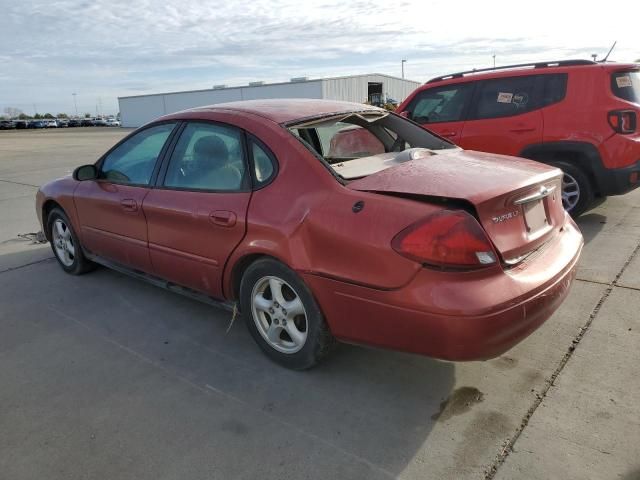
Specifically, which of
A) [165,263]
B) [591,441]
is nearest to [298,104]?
[165,263]

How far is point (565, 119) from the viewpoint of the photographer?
560 cm

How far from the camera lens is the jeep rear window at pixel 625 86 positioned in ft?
17.6

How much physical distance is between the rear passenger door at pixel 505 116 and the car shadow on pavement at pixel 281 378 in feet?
12.3

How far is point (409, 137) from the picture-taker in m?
3.85

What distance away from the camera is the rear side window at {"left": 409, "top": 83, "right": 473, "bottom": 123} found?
6.48 m

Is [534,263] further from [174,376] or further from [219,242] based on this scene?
[174,376]

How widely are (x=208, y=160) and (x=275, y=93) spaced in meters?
40.2

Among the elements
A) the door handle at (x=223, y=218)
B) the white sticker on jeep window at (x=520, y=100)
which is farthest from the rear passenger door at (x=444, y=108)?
the door handle at (x=223, y=218)

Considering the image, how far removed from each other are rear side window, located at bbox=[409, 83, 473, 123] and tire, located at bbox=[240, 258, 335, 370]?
4438 millimetres

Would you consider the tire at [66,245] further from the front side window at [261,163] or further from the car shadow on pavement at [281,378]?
the front side window at [261,163]

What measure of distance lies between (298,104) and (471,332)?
2026 millimetres

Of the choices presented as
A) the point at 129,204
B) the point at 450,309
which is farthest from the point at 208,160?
the point at 450,309

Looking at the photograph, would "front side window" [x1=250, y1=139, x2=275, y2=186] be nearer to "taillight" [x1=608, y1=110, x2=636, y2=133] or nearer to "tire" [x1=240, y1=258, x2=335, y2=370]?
"tire" [x1=240, y1=258, x2=335, y2=370]

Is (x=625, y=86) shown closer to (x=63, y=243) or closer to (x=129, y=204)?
(x=129, y=204)
